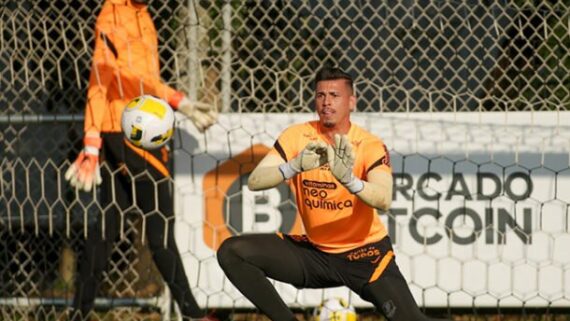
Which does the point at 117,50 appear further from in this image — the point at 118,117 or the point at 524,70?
the point at 524,70

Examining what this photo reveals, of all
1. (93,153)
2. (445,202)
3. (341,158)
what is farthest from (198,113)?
(341,158)

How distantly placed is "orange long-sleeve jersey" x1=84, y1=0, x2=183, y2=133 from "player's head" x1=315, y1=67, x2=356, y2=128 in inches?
47.0

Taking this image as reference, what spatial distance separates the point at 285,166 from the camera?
4.55 m

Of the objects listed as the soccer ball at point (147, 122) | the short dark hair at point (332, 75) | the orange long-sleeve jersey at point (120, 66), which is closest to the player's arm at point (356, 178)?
the short dark hair at point (332, 75)

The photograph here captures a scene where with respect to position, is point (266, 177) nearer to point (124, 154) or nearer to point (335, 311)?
point (335, 311)

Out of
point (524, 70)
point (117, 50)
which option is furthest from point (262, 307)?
point (524, 70)

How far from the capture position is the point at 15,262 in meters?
6.66

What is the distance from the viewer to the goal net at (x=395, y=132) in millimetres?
6062

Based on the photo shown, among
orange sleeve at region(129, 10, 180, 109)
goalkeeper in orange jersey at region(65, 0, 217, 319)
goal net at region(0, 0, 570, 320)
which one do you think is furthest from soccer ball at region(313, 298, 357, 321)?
orange sleeve at region(129, 10, 180, 109)

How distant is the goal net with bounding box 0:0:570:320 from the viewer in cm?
606

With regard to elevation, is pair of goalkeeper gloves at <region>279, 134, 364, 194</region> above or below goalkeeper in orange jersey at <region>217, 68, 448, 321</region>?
above

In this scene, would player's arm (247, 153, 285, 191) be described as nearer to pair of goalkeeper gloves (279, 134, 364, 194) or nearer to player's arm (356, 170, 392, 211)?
pair of goalkeeper gloves (279, 134, 364, 194)

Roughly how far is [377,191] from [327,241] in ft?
1.86

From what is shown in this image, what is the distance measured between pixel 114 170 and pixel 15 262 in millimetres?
1128
